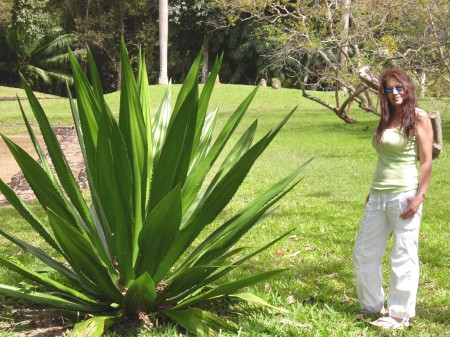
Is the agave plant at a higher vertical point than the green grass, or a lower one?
higher

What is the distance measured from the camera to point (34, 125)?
20078 mm

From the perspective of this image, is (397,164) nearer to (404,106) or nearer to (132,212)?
(404,106)

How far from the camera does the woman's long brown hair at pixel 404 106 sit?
13.1 ft

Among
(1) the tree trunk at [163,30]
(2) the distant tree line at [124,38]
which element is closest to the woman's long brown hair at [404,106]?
(2) the distant tree line at [124,38]

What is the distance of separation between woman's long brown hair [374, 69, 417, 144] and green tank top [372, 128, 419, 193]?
52mm

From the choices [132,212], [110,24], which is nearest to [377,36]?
[132,212]

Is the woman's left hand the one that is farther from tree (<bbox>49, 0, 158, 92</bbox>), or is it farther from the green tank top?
tree (<bbox>49, 0, 158, 92</bbox>)

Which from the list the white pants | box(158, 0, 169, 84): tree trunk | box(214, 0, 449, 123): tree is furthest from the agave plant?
box(158, 0, 169, 84): tree trunk

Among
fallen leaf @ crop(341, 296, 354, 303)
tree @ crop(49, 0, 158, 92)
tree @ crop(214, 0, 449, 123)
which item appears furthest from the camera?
tree @ crop(49, 0, 158, 92)

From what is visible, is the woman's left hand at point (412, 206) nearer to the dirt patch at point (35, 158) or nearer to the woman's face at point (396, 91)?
the woman's face at point (396, 91)

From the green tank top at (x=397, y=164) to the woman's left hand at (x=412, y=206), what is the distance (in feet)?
0.30

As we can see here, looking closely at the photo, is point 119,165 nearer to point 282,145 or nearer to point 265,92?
point 282,145

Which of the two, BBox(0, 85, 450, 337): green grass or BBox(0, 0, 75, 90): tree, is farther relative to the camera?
BBox(0, 0, 75, 90): tree

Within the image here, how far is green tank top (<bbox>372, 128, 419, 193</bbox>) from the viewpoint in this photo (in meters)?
4.02
